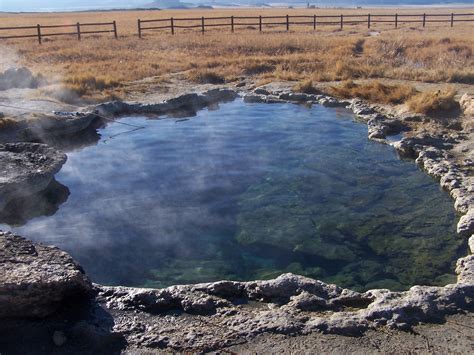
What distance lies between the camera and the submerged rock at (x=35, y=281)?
15.2 feet

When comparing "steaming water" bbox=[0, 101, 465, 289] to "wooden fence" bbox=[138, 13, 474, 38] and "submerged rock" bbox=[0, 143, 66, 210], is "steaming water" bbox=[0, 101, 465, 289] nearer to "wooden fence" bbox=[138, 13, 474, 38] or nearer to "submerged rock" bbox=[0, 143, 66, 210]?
"submerged rock" bbox=[0, 143, 66, 210]

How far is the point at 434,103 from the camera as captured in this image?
1275cm

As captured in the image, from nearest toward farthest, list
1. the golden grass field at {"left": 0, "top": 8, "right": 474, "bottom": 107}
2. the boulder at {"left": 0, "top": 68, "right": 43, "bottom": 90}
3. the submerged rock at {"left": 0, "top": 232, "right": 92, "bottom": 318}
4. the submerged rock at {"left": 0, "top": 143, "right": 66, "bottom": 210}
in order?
the submerged rock at {"left": 0, "top": 232, "right": 92, "bottom": 318}
the submerged rock at {"left": 0, "top": 143, "right": 66, "bottom": 210}
the boulder at {"left": 0, "top": 68, "right": 43, "bottom": 90}
the golden grass field at {"left": 0, "top": 8, "right": 474, "bottom": 107}

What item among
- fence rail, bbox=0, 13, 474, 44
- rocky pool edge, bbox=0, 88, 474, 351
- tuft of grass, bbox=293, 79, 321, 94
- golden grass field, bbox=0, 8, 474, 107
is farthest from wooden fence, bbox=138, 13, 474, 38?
rocky pool edge, bbox=0, 88, 474, 351

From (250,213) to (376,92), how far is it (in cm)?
850

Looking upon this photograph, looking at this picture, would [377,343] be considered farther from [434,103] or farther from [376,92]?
[376,92]

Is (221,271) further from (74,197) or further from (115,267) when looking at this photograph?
(74,197)

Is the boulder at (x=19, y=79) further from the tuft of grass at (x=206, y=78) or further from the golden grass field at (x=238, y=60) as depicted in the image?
the tuft of grass at (x=206, y=78)

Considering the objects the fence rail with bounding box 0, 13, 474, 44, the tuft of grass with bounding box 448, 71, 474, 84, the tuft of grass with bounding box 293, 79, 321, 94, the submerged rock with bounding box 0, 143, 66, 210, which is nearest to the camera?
the submerged rock with bounding box 0, 143, 66, 210

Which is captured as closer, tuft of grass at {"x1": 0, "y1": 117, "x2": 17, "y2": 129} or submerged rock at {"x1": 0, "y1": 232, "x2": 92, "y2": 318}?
submerged rock at {"x1": 0, "y1": 232, "x2": 92, "y2": 318}

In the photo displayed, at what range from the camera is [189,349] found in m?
4.32

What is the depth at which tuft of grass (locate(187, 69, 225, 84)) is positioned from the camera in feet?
59.5

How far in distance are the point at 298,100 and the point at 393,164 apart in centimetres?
580

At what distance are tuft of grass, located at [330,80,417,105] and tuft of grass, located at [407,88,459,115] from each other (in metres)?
1.17
